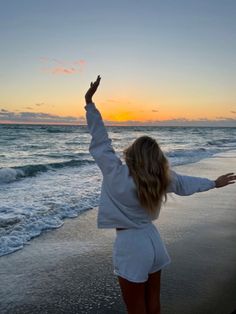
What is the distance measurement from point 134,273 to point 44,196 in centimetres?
791

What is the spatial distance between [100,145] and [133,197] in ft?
1.30

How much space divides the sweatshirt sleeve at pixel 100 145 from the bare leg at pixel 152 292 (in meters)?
0.83

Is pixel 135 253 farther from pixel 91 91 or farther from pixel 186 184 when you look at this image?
pixel 91 91

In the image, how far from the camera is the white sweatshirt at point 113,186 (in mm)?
2451

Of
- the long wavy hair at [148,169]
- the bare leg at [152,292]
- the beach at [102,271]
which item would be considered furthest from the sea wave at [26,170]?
the long wavy hair at [148,169]

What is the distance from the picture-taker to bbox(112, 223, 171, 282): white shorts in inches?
98.7

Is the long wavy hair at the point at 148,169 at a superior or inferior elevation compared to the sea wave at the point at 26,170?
superior

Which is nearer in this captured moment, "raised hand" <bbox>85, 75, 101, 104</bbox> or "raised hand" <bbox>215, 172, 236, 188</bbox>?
"raised hand" <bbox>85, 75, 101, 104</bbox>

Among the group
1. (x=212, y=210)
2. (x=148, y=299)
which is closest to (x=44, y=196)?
(x=212, y=210)

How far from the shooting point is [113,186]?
247 cm

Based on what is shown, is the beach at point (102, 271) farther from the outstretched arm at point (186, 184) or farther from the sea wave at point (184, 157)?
the sea wave at point (184, 157)

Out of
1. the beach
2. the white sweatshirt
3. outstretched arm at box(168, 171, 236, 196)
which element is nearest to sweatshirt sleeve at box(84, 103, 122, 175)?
the white sweatshirt

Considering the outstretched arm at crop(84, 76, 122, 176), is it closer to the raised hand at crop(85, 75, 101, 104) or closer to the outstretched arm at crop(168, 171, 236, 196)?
the raised hand at crop(85, 75, 101, 104)

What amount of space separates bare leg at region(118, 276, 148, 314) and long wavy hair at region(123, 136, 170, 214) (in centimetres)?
50
